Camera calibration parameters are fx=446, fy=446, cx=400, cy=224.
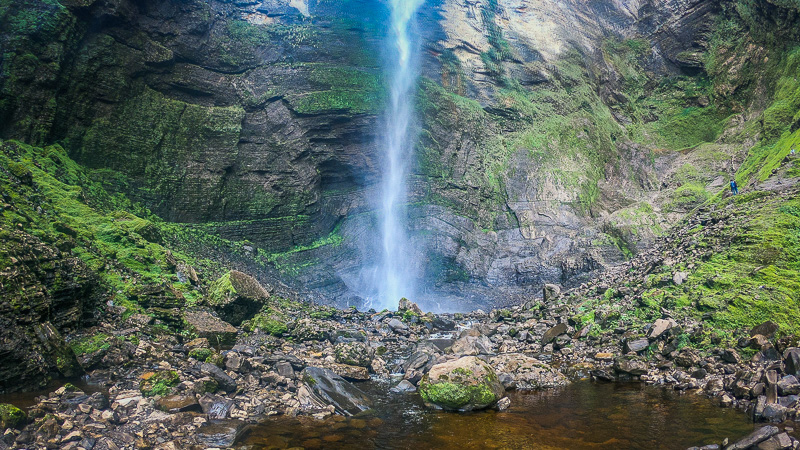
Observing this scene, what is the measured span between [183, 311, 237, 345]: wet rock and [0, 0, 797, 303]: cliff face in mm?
13683

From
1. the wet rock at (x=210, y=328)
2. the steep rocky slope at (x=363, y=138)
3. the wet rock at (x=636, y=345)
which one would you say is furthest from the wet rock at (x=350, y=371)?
the wet rock at (x=636, y=345)

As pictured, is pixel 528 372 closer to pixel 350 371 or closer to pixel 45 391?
pixel 350 371

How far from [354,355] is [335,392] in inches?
103

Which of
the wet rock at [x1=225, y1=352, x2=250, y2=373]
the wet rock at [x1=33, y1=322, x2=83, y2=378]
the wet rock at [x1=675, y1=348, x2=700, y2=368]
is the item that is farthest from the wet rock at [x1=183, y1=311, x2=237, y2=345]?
the wet rock at [x1=675, y1=348, x2=700, y2=368]

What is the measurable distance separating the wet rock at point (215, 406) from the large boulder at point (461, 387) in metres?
3.79

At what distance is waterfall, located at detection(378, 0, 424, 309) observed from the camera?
30000 millimetres

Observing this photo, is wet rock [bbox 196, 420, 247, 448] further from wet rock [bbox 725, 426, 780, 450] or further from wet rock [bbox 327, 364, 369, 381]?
wet rock [bbox 725, 426, 780, 450]

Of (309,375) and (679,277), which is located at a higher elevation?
(679,277)

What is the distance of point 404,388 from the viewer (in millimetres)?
10445

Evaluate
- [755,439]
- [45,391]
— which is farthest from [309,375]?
[755,439]

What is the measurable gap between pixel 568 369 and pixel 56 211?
1612 cm

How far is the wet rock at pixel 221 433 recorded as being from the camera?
691cm

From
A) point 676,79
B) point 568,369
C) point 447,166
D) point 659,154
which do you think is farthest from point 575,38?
point 568,369

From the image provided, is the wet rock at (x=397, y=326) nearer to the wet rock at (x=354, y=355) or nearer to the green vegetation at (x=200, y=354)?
the wet rock at (x=354, y=355)
